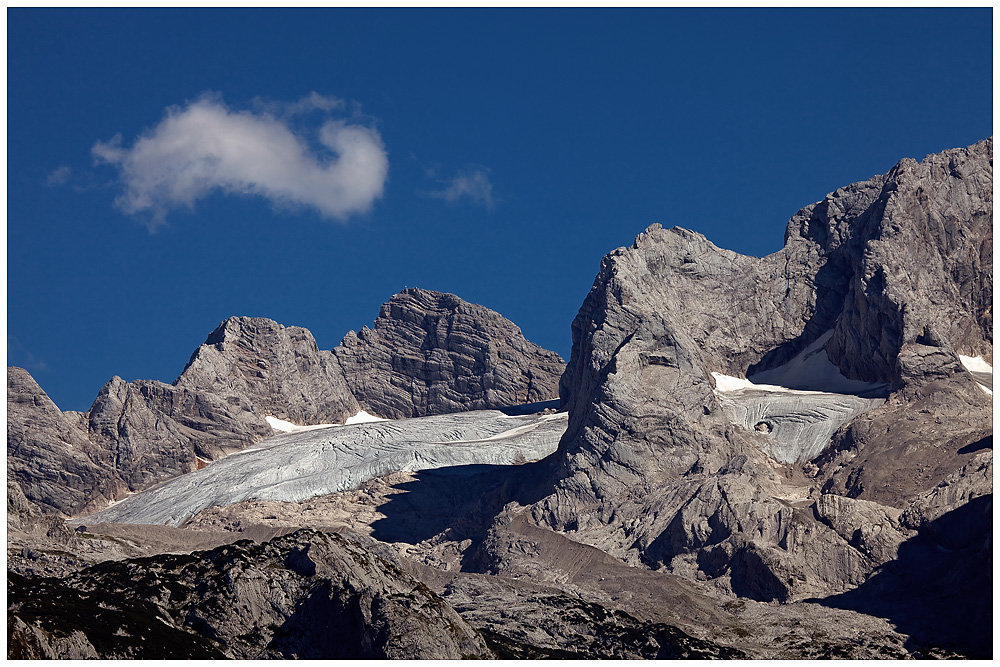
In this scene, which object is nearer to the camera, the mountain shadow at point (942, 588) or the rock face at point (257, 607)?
the rock face at point (257, 607)

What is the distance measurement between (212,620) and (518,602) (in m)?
42.6

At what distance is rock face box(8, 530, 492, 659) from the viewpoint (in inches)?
5089

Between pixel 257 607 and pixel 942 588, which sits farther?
pixel 942 588

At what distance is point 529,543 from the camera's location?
199 m

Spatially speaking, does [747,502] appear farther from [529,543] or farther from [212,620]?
[212,620]

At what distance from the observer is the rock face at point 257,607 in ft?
424

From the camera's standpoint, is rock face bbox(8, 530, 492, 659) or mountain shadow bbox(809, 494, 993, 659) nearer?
rock face bbox(8, 530, 492, 659)

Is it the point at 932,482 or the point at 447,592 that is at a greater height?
the point at 932,482

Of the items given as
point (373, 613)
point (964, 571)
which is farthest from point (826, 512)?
point (373, 613)

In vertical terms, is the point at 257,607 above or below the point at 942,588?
below

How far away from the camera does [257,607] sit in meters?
140

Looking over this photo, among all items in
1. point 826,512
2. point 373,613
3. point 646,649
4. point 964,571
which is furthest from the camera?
point 826,512

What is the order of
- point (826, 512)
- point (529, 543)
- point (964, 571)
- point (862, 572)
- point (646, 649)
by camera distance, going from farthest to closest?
point (529, 543), point (826, 512), point (862, 572), point (964, 571), point (646, 649)

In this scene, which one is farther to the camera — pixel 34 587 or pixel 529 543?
pixel 529 543
